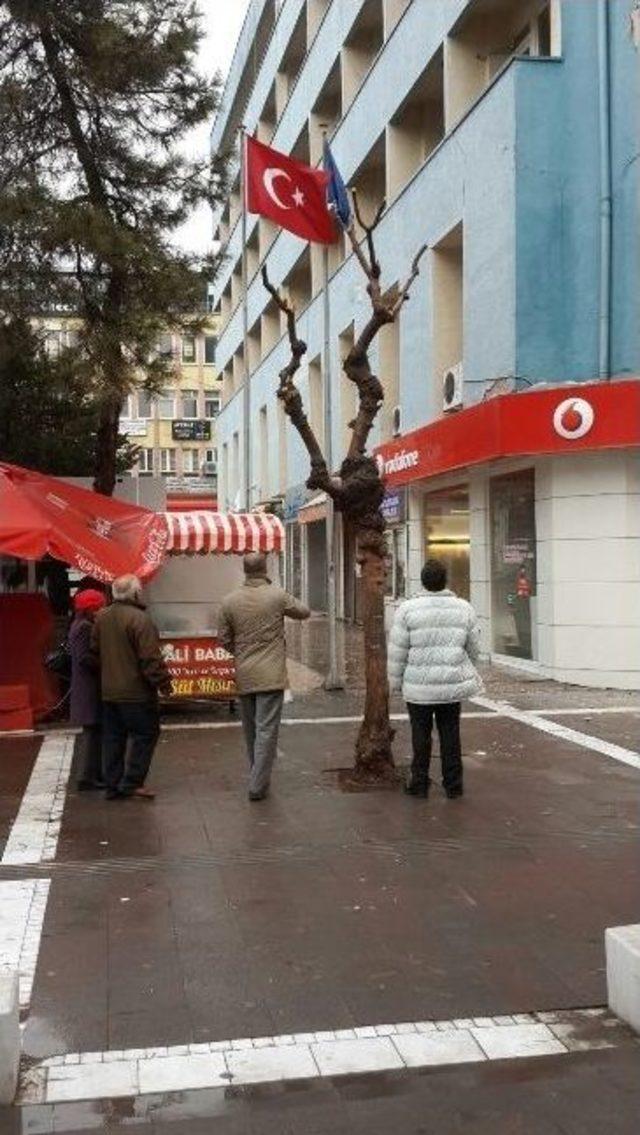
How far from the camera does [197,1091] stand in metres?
3.80

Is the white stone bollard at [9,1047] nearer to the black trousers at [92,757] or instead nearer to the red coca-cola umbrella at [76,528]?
the black trousers at [92,757]

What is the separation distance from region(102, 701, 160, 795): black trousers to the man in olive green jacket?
684mm

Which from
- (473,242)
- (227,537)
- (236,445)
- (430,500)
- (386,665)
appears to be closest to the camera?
(386,665)

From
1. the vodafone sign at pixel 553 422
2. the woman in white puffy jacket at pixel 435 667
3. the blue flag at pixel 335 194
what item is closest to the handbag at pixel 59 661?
the woman in white puffy jacket at pixel 435 667

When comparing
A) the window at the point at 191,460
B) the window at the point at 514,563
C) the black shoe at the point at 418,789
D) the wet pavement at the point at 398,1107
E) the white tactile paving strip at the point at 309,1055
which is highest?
the window at the point at 191,460

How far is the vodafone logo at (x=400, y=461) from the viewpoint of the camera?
1819cm

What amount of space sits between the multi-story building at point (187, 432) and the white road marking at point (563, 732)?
5145cm

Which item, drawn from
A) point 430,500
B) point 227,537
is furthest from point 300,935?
point 430,500

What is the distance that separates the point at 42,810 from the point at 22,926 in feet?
8.26

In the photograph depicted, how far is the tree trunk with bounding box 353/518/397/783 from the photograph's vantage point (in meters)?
8.48

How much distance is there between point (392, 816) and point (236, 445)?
40.6 metres

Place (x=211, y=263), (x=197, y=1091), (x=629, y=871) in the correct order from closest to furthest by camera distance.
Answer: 1. (x=197, y=1091)
2. (x=629, y=871)
3. (x=211, y=263)

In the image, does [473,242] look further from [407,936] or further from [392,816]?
[407,936]

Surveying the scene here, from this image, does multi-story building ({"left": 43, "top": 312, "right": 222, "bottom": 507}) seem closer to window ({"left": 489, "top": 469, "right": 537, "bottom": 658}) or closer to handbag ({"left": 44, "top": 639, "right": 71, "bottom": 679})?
window ({"left": 489, "top": 469, "right": 537, "bottom": 658})
